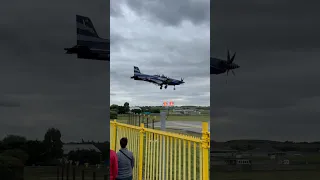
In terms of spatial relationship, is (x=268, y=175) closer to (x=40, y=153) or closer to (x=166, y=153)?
(x=166, y=153)

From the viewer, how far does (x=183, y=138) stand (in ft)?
12.4

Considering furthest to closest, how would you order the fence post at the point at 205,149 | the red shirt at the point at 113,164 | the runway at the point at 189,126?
the runway at the point at 189,126 < the red shirt at the point at 113,164 < the fence post at the point at 205,149

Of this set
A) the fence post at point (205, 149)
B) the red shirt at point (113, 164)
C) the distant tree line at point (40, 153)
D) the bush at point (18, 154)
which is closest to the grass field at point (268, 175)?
the fence post at point (205, 149)

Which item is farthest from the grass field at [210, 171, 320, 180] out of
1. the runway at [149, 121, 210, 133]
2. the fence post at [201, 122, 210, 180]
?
the runway at [149, 121, 210, 133]

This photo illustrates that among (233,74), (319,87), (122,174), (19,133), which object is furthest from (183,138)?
(19,133)

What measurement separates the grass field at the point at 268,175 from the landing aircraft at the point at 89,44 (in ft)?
4.63

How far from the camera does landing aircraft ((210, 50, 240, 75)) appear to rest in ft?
9.59

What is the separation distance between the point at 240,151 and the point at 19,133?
1.84 meters

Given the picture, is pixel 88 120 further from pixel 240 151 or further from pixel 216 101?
pixel 240 151

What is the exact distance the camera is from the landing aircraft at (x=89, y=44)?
2.85 metres

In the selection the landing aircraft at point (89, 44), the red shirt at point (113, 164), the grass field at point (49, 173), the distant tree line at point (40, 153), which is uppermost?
the landing aircraft at point (89, 44)

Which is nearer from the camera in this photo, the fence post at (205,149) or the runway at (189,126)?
the fence post at (205,149)

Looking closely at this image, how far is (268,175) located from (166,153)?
1722 mm

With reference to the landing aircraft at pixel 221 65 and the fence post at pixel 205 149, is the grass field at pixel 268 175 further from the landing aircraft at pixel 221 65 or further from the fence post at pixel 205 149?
the landing aircraft at pixel 221 65
